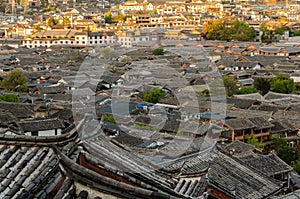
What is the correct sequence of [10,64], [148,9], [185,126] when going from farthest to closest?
[148,9] < [10,64] < [185,126]

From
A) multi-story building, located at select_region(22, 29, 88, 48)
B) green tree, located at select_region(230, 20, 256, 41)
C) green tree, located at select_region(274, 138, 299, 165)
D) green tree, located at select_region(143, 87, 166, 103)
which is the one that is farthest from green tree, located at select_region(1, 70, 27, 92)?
green tree, located at select_region(230, 20, 256, 41)

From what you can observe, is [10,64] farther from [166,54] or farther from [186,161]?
[186,161]

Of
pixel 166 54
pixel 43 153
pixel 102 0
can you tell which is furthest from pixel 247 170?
pixel 102 0

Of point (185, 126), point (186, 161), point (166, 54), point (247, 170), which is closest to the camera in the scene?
point (186, 161)

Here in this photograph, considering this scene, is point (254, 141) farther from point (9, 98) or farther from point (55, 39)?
point (55, 39)

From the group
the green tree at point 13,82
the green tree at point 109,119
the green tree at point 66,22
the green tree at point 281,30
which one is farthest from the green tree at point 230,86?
the green tree at point 66,22

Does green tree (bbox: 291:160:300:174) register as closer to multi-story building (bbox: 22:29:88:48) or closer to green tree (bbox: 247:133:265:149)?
green tree (bbox: 247:133:265:149)
